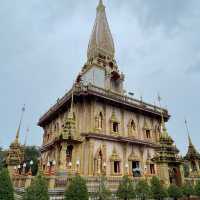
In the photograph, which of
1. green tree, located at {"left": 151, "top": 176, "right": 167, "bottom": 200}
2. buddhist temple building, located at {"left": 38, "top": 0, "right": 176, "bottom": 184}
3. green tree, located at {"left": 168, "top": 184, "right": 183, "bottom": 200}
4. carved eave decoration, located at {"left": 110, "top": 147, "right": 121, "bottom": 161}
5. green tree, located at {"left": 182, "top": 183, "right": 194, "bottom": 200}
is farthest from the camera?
carved eave decoration, located at {"left": 110, "top": 147, "right": 121, "bottom": 161}

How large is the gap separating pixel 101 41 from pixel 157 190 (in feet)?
75.3

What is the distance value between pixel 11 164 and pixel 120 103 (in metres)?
12.4

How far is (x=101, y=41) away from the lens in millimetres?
30016

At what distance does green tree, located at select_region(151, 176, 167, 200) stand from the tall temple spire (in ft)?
64.9

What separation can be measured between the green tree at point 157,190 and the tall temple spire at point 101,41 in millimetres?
19784

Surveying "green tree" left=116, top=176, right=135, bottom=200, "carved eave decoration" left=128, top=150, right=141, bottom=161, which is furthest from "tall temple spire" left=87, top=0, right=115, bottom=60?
"green tree" left=116, top=176, right=135, bottom=200

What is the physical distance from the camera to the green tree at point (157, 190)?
12219 mm

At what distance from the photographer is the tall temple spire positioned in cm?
2914

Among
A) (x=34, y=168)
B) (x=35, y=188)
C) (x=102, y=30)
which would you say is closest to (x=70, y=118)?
(x=35, y=188)

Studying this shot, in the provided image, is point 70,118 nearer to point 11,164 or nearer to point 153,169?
point 11,164

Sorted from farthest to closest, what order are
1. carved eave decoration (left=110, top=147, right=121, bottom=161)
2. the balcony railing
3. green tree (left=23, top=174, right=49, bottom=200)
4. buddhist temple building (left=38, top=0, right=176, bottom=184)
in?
the balcony railing
carved eave decoration (left=110, top=147, right=121, bottom=161)
buddhist temple building (left=38, top=0, right=176, bottom=184)
green tree (left=23, top=174, right=49, bottom=200)

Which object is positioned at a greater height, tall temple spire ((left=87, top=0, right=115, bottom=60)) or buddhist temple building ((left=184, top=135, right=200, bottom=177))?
tall temple spire ((left=87, top=0, right=115, bottom=60))

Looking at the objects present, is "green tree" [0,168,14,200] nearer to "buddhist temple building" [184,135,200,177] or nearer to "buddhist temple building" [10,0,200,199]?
"buddhist temple building" [10,0,200,199]

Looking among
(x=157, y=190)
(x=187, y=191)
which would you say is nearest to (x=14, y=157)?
(x=157, y=190)
